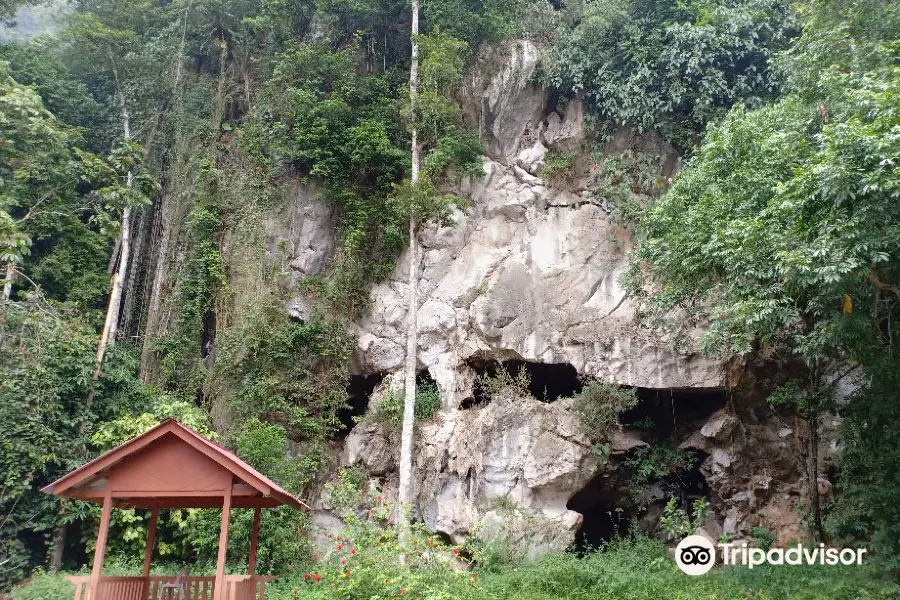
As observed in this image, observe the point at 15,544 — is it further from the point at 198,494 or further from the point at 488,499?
the point at 488,499

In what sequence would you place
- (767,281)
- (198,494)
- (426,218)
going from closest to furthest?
(198,494), (767,281), (426,218)

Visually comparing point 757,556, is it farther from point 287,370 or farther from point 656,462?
point 287,370

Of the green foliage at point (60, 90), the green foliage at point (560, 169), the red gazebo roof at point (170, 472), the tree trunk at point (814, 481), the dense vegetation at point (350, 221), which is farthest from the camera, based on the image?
the green foliage at point (60, 90)

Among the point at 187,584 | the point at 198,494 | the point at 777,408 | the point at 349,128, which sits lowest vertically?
the point at 187,584

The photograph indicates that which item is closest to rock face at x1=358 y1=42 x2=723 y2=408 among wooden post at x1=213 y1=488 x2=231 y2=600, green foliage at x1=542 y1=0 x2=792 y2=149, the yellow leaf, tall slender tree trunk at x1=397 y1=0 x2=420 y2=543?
tall slender tree trunk at x1=397 y1=0 x2=420 y2=543

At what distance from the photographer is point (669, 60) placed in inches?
537

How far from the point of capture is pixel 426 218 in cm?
1335

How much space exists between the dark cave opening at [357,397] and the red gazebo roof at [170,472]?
7.12m

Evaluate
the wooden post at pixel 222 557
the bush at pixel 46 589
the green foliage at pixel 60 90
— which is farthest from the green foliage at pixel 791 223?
→ the green foliage at pixel 60 90

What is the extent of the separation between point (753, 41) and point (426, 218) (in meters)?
7.78

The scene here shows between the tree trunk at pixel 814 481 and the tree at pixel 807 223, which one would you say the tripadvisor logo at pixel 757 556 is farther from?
the tree at pixel 807 223

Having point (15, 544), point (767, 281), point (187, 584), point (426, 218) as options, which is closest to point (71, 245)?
point (15, 544)

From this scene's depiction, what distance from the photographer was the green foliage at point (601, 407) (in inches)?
470

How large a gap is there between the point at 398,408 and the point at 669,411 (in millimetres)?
5668
